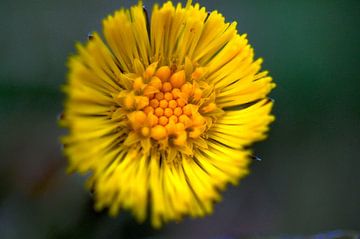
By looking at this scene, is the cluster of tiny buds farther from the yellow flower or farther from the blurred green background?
the blurred green background

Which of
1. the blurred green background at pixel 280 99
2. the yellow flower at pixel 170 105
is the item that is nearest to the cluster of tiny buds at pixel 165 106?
the yellow flower at pixel 170 105

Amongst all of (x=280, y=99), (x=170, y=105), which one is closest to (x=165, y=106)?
(x=170, y=105)

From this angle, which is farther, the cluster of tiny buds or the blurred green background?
the blurred green background

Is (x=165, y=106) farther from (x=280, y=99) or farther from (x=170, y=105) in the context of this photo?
(x=280, y=99)

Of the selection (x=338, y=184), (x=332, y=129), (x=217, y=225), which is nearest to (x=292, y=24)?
(x=332, y=129)

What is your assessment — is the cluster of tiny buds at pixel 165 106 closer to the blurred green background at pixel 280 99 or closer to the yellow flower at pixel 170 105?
the yellow flower at pixel 170 105

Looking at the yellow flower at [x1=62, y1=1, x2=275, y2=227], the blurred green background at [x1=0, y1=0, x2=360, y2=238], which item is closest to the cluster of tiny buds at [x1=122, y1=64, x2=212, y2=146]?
the yellow flower at [x1=62, y1=1, x2=275, y2=227]
